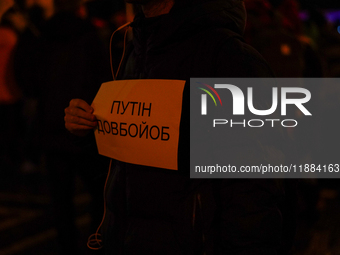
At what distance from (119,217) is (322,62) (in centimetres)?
309

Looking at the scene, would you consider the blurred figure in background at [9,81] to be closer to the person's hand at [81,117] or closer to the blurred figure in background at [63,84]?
the blurred figure in background at [63,84]

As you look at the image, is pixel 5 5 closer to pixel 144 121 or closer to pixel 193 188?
pixel 144 121

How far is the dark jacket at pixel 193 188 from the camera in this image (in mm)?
1000

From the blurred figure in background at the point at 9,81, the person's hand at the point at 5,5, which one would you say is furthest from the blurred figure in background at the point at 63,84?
the person's hand at the point at 5,5

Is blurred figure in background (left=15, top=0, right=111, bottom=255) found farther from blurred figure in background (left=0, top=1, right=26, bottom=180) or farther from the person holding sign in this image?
the person holding sign

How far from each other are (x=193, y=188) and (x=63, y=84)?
1.43 meters

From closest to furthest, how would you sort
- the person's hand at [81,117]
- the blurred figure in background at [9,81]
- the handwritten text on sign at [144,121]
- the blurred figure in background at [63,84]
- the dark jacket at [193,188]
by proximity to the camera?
the dark jacket at [193,188] < the handwritten text on sign at [144,121] < the person's hand at [81,117] < the blurred figure in background at [63,84] < the blurred figure in background at [9,81]

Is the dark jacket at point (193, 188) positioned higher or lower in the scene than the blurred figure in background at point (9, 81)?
lower

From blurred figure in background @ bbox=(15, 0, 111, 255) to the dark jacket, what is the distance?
0.97 m

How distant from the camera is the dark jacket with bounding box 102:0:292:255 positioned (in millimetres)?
1000

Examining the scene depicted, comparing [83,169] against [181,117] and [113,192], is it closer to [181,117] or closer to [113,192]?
[113,192]

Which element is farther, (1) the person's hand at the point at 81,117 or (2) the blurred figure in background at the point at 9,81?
(2) the blurred figure in background at the point at 9,81

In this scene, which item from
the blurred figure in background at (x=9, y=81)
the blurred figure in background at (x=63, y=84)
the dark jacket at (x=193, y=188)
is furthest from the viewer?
the blurred figure in background at (x=9, y=81)

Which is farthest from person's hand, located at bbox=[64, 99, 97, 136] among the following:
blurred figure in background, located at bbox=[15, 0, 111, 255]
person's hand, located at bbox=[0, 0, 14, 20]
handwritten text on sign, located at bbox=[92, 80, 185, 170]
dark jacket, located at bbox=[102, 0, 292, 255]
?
person's hand, located at bbox=[0, 0, 14, 20]
